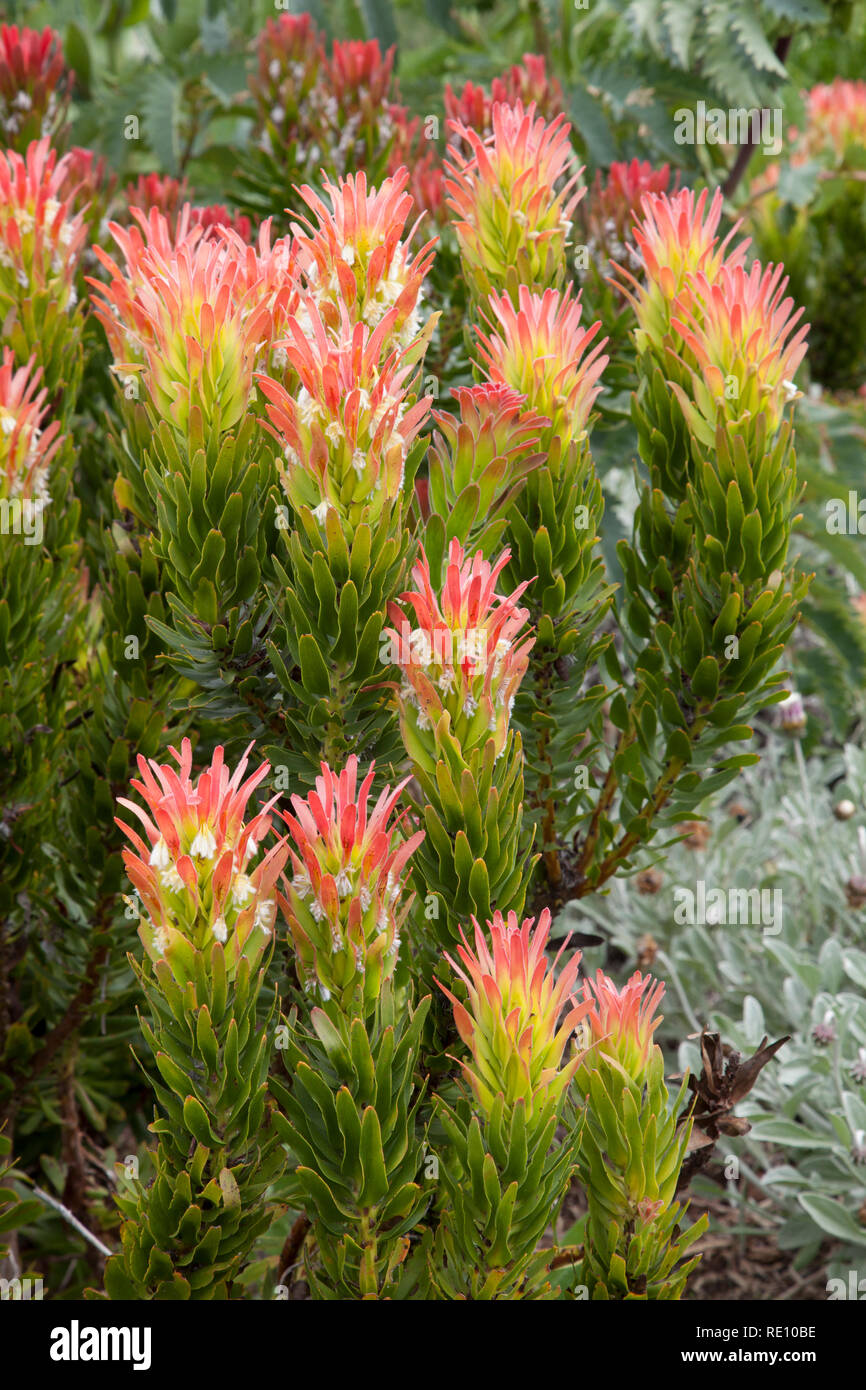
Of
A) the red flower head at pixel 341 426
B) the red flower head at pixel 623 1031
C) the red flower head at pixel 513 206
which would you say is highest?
the red flower head at pixel 513 206

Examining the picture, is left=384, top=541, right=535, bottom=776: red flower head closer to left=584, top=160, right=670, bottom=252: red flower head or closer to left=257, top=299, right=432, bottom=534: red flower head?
left=257, top=299, right=432, bottom=534: red flower head

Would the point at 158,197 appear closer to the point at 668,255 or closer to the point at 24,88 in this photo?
the point at 24,88

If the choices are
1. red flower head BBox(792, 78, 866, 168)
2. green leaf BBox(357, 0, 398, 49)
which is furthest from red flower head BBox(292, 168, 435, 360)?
red flower head BBox(792, 78, 866, 168)

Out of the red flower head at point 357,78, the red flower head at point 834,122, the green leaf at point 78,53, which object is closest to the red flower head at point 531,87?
the red flower head at point 357,78

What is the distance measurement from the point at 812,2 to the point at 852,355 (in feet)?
4.67

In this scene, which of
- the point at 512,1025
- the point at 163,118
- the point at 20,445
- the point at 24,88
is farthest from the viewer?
the point at 163,118

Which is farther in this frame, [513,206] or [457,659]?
[513,206]

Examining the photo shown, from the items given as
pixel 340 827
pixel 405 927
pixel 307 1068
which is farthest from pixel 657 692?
pixel 307 1068

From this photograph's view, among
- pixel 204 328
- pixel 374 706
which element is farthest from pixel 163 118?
pixel 374 706

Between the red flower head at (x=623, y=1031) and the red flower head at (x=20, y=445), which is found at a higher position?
the red flower head at (x=20, y=445)

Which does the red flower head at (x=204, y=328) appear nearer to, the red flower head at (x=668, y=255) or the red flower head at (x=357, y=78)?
the red flower head at (x=668, y=255)

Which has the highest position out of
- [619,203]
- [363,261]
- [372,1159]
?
[619,203]

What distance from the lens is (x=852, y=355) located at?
174 inches
